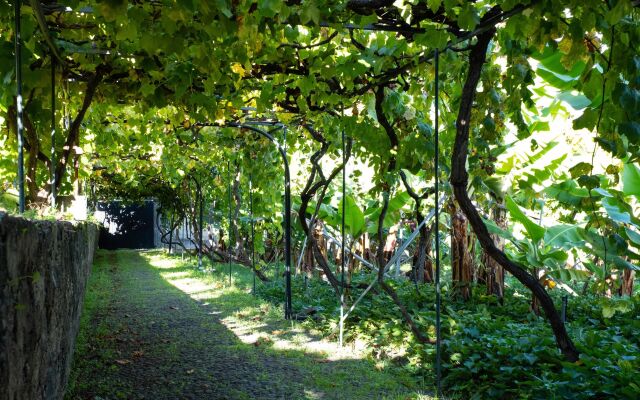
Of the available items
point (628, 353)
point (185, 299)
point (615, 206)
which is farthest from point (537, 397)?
point (185, 299)

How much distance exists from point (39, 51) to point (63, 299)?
1.86 metres

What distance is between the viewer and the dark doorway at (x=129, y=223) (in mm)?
28625

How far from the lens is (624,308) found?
12.2ft

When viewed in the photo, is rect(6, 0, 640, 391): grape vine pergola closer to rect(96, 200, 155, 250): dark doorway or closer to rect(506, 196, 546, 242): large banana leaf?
rect(506, 196, 546, 242): large banana leaf

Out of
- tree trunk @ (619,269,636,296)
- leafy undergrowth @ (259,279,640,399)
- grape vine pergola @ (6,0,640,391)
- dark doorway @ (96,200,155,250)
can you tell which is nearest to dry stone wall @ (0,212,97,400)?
grape vine pergola @ (6,0,640,391)

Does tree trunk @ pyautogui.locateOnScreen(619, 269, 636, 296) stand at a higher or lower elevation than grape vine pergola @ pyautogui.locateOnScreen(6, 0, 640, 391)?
lower

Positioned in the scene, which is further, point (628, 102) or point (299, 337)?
point (299, 337)

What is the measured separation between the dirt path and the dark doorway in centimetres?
2169

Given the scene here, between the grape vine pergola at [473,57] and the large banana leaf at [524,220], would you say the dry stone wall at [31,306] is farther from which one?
the large banana leaf at [524,220]

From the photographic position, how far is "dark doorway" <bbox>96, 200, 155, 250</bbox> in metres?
28.6

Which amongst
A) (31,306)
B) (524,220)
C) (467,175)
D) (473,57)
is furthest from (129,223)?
(31,306)

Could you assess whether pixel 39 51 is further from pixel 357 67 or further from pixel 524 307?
pixel 524 307

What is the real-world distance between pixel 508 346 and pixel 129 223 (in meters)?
26.9

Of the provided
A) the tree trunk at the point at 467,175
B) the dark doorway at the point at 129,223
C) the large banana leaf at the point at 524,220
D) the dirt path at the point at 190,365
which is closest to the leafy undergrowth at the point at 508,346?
the tree trunk at the point at 467,175
